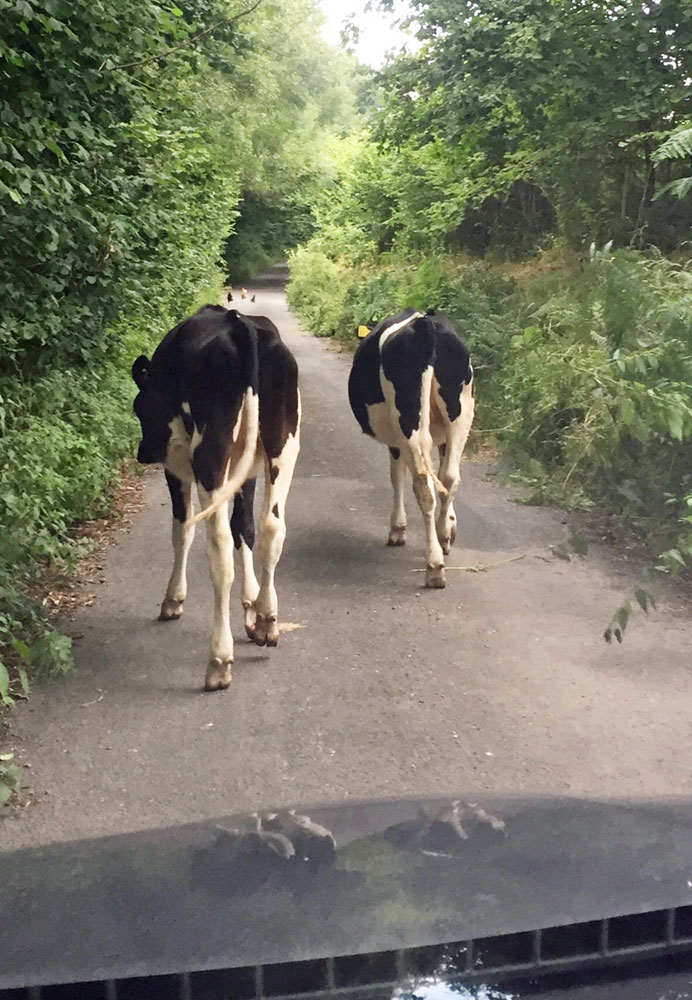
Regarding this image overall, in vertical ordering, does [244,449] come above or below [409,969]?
above

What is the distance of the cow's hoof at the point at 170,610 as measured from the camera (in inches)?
235

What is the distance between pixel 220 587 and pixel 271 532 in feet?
1.72

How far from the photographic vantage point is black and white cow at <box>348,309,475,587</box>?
6.74m

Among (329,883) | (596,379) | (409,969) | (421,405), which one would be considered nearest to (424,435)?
(421,405)

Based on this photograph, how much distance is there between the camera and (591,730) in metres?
4.41

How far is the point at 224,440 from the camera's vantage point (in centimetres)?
514

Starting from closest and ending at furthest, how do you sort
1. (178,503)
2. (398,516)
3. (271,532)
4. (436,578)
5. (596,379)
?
(271,532) < (178,503) < (436,578) < (596,379) < (398,516)

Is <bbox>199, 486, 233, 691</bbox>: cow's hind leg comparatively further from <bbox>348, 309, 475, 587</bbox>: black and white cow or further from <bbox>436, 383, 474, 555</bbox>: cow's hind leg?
<bbox>436, 383, 474, 555</bbox>: cow's hind leg

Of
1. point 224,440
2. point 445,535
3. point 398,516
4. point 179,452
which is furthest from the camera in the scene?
point 398,516

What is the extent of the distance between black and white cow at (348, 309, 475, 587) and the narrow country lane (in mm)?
361

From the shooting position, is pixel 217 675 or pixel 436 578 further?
pixel 436 578

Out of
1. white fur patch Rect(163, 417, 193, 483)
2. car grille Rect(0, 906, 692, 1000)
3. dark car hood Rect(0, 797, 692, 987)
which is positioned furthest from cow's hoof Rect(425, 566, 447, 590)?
car grille Rect(0, 906, 692, 1000)

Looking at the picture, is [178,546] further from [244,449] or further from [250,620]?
[244,449]

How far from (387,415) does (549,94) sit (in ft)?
15.9
